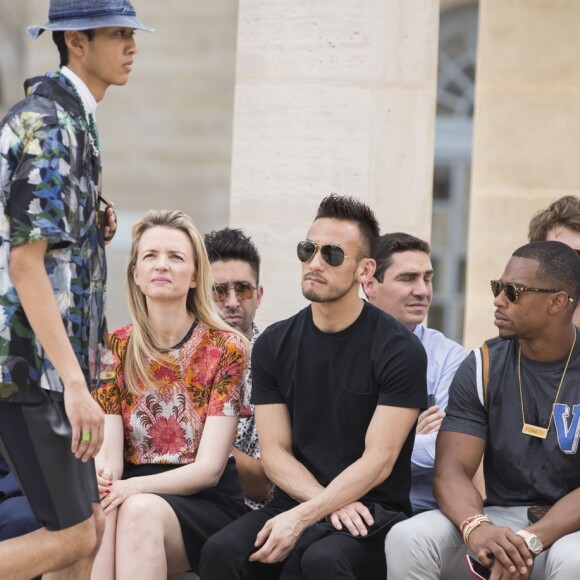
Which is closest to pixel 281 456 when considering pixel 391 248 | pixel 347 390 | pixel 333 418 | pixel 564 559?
pixel 333 418

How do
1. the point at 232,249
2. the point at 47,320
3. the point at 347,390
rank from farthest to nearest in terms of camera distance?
the point at 232,249
the point at 347,390
the point at 47,320

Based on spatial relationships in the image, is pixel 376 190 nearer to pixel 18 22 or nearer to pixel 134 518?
pixel 134 518

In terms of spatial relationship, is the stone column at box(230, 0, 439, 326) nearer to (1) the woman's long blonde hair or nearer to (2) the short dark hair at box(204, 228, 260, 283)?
(2) the short dark hair at box(204, 228, 260, 283)

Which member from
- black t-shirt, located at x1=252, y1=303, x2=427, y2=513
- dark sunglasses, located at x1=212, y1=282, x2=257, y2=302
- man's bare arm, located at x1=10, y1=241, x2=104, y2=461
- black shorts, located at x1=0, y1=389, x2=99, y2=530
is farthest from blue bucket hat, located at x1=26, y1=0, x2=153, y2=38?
dark sunglasses, located at x1=212, y1=282, x2=257, y2=302

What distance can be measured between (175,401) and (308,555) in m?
0.90

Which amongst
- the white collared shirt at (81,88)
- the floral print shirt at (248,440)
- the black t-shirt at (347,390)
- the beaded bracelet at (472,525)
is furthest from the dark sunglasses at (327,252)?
the white collared shirt at (81,88)

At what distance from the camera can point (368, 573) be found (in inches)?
201

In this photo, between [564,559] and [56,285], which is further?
[564,559]

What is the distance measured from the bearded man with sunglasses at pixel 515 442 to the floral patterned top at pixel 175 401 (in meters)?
0.84

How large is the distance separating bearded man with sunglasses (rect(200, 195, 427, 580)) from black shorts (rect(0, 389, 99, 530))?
85 cm

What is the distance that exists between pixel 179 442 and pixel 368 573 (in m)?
0.89

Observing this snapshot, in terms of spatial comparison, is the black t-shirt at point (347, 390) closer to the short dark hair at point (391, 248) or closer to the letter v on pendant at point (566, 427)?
the letter v on pendant at point (566, 427)

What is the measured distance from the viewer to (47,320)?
13.8 feet

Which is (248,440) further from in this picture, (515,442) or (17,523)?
(515,442)
